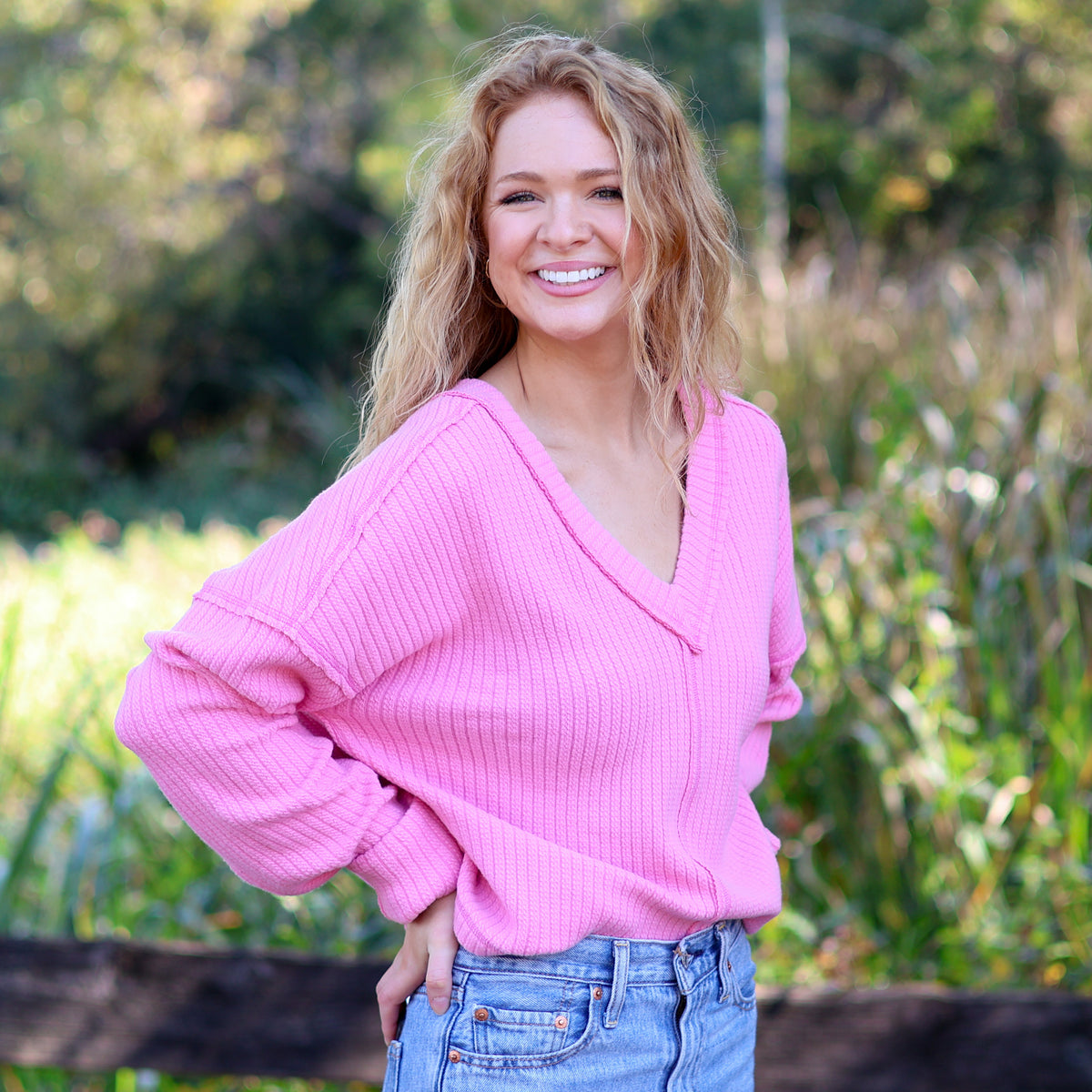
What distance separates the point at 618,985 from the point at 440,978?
201 mm

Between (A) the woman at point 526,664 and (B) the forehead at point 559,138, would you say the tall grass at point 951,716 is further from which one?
(B) the forehead at point 559,138

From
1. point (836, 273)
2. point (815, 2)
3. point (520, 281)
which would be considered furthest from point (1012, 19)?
point (520, 281)

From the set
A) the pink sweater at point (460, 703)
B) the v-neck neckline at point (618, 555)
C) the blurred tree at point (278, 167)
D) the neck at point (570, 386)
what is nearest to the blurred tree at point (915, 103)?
the blurred tree at point (278, 167)

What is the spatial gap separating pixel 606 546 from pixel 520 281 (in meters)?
0.35

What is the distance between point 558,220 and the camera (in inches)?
58.1

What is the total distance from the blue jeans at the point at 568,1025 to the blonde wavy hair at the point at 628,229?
62 centimetres

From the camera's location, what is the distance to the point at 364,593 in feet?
4.41

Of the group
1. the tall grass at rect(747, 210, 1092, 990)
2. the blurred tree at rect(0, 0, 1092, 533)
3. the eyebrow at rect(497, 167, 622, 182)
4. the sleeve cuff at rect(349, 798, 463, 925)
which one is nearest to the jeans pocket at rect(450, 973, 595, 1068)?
the sleeve cuff at rect(349, 798, 463, 925)

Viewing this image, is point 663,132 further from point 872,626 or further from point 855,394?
point 855,394

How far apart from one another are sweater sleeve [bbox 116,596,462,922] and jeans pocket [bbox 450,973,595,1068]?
123 mm

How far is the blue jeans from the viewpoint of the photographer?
1.37 metres

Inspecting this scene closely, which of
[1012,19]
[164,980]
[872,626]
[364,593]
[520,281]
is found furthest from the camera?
[1012,19]

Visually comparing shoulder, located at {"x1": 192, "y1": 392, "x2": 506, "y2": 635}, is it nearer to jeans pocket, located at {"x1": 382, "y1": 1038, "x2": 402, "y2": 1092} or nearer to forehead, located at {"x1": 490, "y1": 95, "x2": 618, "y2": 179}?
forehead, located at {"x1": 490, "y1": 95, "x2": 618, "y2": 179}

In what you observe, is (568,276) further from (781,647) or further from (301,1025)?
(301,1025)
